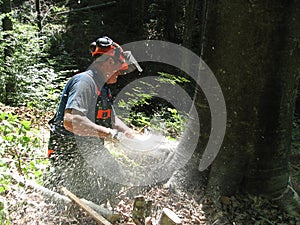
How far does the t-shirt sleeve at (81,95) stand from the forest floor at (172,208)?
3.19ft

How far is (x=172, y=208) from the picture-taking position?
3.50m

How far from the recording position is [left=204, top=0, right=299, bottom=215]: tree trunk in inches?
128

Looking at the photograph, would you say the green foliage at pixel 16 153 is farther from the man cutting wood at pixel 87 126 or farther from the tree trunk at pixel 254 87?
the tree trunk at pixel 254 87

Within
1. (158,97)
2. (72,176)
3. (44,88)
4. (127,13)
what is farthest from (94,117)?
(127,13)

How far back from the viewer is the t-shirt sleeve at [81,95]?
130 inches

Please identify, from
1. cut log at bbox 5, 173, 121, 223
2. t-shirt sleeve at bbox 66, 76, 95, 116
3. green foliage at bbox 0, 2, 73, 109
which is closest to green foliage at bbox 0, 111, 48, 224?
cut log at bbox 5, 173, 121, 223

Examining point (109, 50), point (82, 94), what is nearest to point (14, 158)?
point (82, 94)

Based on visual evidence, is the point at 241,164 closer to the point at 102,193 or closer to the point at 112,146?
the point at 102,193

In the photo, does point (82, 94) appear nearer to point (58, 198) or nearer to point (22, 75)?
point (58, 198)

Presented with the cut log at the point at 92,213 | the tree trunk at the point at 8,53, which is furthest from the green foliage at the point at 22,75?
the cut log at the point at 92,213

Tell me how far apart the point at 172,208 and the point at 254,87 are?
4.68ft

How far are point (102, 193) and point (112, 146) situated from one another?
40.7 inches

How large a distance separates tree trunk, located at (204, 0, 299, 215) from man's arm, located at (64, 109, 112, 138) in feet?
4.25

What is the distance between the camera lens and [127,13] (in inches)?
678
